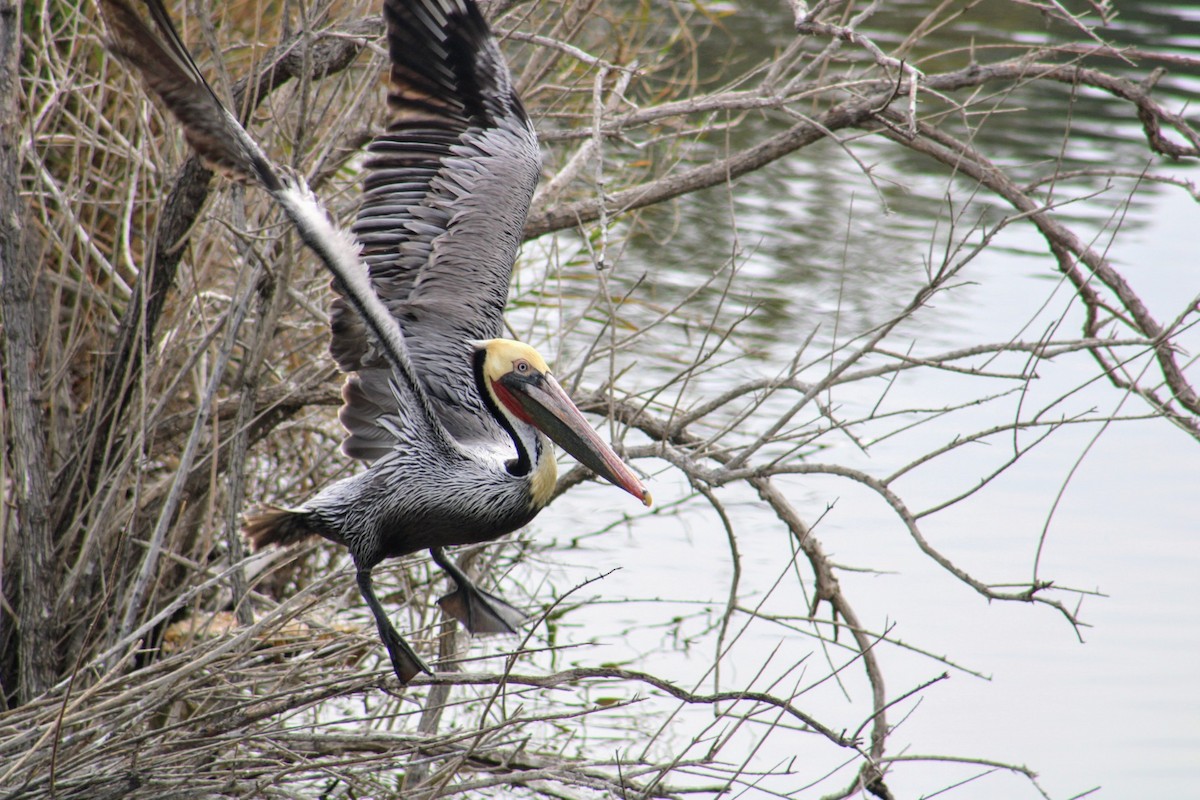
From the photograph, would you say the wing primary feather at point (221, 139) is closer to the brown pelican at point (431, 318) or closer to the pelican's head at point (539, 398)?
the brown pelican at point (431, 318)

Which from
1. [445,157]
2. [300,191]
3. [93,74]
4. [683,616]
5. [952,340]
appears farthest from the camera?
[952,340]

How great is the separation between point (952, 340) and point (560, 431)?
471cm

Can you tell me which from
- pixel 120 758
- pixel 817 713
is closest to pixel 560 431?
pixel 120 758

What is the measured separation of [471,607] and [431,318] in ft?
2.55

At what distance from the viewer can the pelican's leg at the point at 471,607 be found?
12.8 feet

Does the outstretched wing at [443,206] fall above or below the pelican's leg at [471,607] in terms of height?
above

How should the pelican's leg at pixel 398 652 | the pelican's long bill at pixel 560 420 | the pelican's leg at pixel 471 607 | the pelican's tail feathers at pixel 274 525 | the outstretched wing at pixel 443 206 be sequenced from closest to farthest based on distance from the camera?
the pelican's leg at pixel 398 652 < the pelican's long bill at pixel 560 420 < the pelican's tail feathers at pixel 274 525 < the outstretched wing at pixel 443 206 < the pelican's leg at pixel 471 607

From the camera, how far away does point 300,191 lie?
10.3 ft

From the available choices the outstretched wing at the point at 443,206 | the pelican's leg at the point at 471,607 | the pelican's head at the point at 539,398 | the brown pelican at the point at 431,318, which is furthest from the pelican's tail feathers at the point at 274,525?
the pelican's head at the point at 539,398

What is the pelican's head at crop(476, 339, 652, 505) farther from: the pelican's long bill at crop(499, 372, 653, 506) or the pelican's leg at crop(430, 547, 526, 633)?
the pelican's leg at crop(430, 547, 526, 633)

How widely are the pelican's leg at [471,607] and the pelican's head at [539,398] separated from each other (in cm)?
53

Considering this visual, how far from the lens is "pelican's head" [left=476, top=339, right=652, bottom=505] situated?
3494 millimetres

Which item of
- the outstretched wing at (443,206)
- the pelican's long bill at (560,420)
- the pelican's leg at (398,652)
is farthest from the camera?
the outstretched wing at (443,206)

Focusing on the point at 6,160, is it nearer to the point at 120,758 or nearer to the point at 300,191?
the point at 300,191
